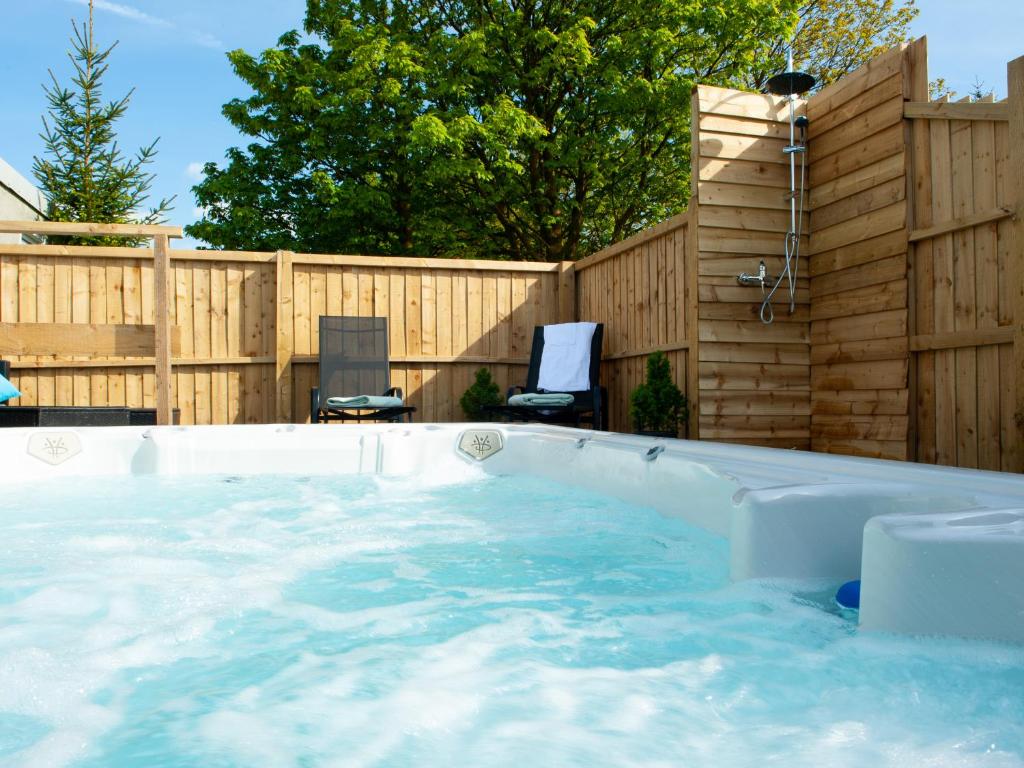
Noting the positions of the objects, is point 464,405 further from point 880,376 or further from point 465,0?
point 465,0

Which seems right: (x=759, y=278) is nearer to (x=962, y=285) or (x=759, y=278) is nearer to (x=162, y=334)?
(x=962, y=285)

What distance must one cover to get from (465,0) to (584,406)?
6.79m

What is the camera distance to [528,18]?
9633 millimetres

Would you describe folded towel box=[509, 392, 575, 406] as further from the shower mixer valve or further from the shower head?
the shower head

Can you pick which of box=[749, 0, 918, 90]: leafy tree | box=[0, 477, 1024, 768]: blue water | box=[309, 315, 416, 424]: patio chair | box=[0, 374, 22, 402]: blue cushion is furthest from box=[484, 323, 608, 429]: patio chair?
box=[749, 0, 918, 90]: leafy tree

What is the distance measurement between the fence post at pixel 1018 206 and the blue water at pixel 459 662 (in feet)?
5.47

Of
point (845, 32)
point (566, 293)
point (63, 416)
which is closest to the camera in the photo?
point (63, 416)

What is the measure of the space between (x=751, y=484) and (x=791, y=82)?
3228 millimetres

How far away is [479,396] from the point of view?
19.4 ft

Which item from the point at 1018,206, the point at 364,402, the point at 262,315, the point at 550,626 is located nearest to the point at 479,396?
the point at 364,402

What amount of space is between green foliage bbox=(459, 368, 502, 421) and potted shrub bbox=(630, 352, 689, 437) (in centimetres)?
150

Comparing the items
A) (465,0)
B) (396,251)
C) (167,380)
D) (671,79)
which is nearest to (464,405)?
(167,380)

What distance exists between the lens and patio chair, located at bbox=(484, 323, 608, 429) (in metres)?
5.11

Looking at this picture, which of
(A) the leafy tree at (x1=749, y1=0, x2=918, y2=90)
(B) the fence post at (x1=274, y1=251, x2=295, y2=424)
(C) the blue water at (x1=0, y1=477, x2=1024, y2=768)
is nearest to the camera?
(C) the blue water at (x1=0, y1=477, x2=1024, y2=768)
